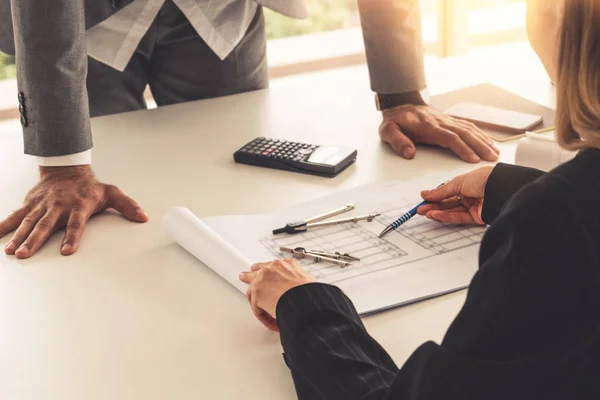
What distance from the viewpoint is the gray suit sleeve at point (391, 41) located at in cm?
157

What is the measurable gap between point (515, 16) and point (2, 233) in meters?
3.36

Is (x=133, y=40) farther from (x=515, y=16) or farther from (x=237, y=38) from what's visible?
(x=515, y=16)

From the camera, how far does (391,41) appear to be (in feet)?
5.22

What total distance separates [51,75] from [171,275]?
476 millimetres

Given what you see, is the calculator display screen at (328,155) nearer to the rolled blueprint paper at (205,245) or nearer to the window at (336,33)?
the rolled blueprint paper at (205,245)

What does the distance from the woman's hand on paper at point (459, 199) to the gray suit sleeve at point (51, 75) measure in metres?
0.60

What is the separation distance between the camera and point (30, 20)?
1291 mm

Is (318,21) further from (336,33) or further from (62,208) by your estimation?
(62,208)

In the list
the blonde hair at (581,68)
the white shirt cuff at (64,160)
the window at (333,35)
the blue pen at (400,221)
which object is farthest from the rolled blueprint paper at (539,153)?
the window at (333,35)

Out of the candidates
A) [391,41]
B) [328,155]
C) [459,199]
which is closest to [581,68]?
[459,199]

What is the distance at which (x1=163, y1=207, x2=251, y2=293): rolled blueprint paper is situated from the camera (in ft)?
3.30

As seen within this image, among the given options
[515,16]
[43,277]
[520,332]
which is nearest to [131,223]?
[43,277]

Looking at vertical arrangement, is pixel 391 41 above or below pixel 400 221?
above

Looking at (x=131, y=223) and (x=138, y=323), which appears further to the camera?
(x=131, y=223)
